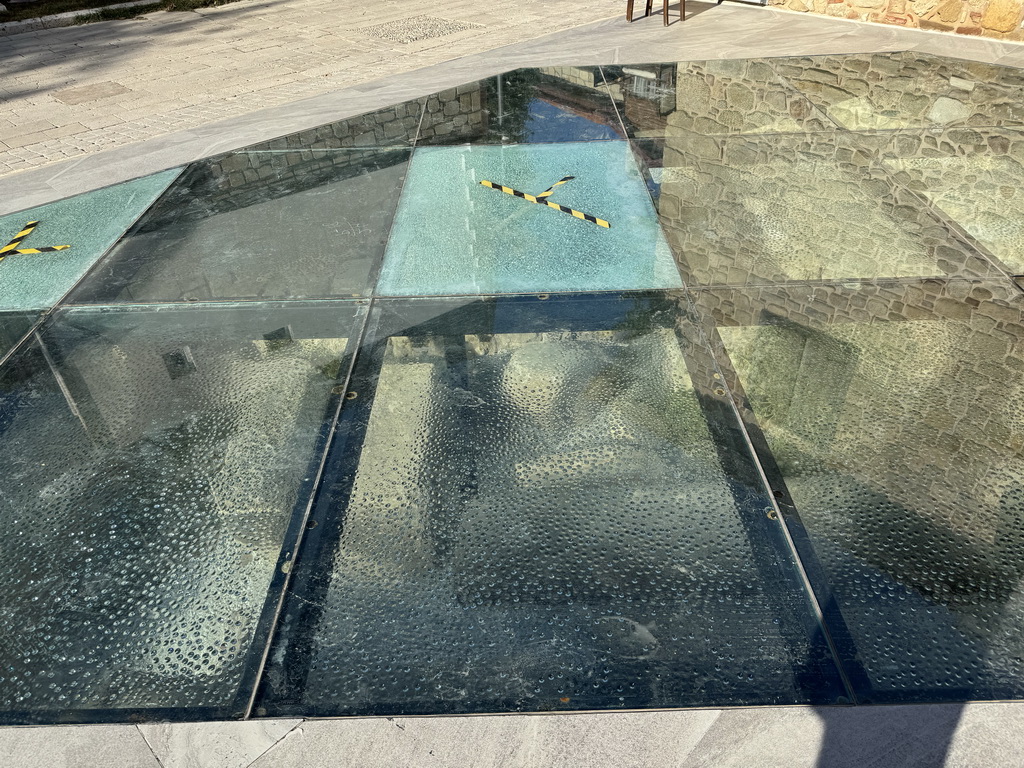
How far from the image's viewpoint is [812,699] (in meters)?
2.70

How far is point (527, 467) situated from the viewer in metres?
3.73

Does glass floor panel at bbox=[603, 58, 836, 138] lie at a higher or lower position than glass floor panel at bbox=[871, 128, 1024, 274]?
higher

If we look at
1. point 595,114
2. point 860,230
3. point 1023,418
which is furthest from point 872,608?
point 595,114

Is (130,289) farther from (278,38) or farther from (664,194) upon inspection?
(278,38)

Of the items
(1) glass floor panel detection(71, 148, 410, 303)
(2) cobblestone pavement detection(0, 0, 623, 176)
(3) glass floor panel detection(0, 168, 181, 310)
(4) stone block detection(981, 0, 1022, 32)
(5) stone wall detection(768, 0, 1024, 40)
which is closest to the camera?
(1) glass floor panel detection(71, 148, 410, 303)

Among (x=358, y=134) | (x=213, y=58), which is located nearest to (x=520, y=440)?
(x=358, y=134)

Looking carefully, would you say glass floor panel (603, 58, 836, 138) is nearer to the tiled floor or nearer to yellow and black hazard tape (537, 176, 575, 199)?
the tiled floor

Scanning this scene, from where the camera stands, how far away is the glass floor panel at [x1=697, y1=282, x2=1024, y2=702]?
2.87 meters

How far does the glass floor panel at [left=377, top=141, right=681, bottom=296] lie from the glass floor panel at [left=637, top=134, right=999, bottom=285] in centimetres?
29

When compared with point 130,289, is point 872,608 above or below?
below

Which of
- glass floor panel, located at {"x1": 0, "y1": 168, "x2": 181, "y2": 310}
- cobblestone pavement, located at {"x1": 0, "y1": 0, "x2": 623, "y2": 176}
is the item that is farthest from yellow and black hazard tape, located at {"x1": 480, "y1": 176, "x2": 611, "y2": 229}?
cobblestone pavement, located at {"x1": 0, "y1": 0, "x2": 623, "y2": 176}

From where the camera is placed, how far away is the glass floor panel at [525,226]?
5.27m

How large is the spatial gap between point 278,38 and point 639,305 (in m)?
11.1

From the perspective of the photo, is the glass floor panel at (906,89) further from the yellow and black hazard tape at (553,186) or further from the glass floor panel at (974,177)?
the yellow and black hazard tape at (553,186)
